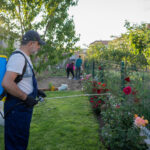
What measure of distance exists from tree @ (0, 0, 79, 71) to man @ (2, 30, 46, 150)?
14.0 feet

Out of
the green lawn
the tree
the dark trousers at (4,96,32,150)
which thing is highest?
the tree

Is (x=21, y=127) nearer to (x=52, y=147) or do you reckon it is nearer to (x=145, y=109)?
(x=52, y=147)

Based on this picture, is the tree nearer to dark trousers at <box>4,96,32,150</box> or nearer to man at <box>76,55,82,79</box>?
dark trousers at <box>4,96,32,150</box>

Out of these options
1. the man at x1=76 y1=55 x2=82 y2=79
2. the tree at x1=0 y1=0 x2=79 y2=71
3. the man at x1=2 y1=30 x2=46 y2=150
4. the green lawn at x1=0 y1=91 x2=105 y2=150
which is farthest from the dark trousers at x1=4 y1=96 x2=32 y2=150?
the man at x1=76 y1=55 x2=82 y2=79

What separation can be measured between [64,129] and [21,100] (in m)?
2.38

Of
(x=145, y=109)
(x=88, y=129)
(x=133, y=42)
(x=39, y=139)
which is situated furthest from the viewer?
(x=133, y=42)

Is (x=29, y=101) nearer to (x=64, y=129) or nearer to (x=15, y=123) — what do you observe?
(x=15, y=123)

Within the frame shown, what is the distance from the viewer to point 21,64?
202cm

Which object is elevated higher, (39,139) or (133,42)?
(133,42)

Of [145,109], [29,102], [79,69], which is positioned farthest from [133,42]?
[79,69]

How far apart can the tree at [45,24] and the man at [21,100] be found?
428cm

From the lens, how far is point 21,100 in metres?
2.14

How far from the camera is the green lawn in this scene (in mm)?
3508

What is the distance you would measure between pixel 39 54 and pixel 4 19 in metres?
1.63
